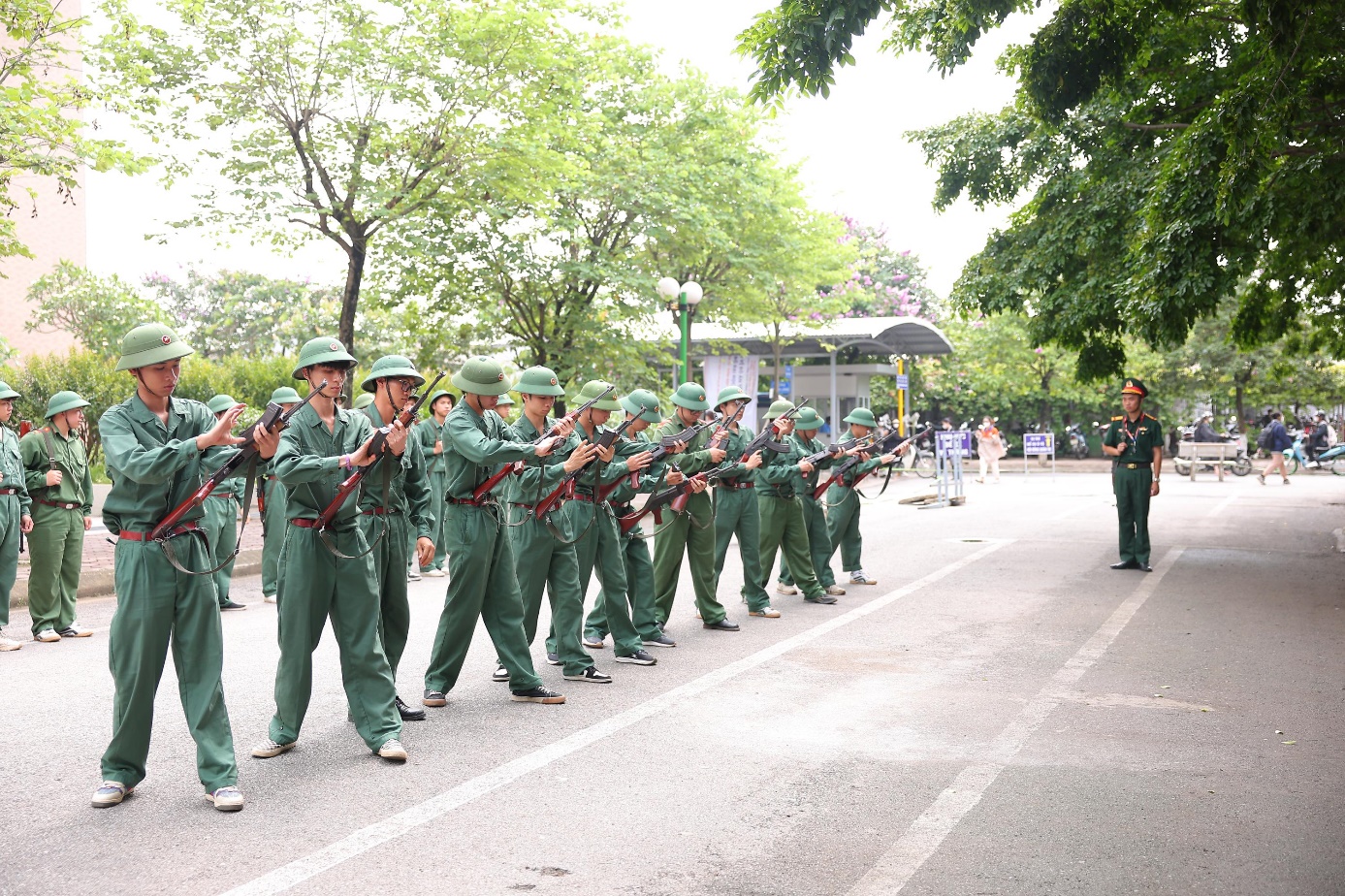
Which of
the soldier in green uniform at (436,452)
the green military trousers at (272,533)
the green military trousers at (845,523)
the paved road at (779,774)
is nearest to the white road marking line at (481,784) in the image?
the paved road at (779,774)

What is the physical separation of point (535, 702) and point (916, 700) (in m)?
2.23

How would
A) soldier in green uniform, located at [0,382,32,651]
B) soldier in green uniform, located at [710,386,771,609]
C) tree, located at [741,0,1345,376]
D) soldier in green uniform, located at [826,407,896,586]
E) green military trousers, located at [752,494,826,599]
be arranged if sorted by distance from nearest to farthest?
1. tree, located at [741,0,1345,376]
2. soldier in green uniform, located at [0,382,32,651]
3. soldier in green uniform, located at [710,386,771,609]
4. green military trousers, located at [752,494,826,599]
5. soldier in green uniform, located at [826,407,896,586]

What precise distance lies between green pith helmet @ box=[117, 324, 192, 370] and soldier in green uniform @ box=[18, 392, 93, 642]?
4933 mm

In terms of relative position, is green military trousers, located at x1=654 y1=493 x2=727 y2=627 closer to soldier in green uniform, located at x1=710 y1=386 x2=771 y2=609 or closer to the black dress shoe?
soldier in green uniform, located at x1=710 y1=386 x2=771 y2=609

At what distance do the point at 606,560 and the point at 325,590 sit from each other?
8.34 feet

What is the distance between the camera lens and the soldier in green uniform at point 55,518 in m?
9.32

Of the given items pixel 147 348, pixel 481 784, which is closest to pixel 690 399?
pixel 481 784

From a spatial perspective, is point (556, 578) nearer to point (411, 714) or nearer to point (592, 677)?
point (592, 677)

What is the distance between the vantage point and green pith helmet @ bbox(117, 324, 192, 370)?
5.07 metres

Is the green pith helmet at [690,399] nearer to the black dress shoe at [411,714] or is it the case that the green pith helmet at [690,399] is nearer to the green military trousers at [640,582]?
the green military trousers at [640,582]

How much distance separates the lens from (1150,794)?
5141 millimetres

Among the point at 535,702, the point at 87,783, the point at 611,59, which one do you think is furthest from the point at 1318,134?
the point at 611,59

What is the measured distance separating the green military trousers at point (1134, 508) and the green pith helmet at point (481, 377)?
26.9 ft

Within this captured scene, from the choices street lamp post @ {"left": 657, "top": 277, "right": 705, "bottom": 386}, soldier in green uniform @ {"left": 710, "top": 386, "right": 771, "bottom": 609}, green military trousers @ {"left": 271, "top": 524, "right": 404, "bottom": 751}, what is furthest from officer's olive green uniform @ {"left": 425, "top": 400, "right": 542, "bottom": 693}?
street lamp post @ {"left": 657, "top": 277, "right": 705, "bottom": 386}
